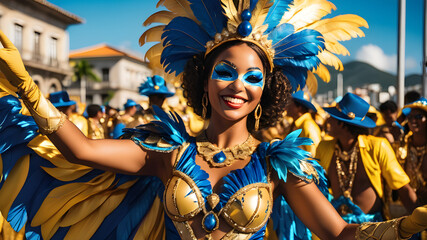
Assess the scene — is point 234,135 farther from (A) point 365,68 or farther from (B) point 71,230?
(A) point 365,68

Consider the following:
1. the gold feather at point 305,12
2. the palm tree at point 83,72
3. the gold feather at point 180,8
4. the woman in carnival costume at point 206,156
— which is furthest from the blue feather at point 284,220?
the palm tree at point 83,72

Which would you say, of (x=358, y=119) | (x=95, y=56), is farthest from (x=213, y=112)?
(x=95, y=56)

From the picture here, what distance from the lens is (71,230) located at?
94.6 inches

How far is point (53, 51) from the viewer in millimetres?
33656

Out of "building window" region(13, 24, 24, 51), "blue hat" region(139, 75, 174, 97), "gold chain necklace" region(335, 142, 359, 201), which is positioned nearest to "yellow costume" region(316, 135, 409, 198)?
"gold chain necklace" region(335, 142, 359, 201)

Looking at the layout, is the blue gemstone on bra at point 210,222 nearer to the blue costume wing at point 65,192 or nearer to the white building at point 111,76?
the blue costume wing at point 65,192

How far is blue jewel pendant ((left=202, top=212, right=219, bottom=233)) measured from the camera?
209 cm

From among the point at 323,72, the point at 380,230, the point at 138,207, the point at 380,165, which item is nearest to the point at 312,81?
the point at 323,72

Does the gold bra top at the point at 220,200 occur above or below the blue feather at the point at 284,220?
above

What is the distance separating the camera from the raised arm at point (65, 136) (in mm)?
1733

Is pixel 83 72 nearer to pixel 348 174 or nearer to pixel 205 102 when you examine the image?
pixel 348 174

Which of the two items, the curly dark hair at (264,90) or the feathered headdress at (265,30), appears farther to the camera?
the curly dark hair at (264,90)

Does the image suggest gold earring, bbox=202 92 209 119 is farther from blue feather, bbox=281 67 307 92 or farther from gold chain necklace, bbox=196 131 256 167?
blue feather, bbox=281 67 307 92

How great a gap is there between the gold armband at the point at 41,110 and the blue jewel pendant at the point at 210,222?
31.4 inches
